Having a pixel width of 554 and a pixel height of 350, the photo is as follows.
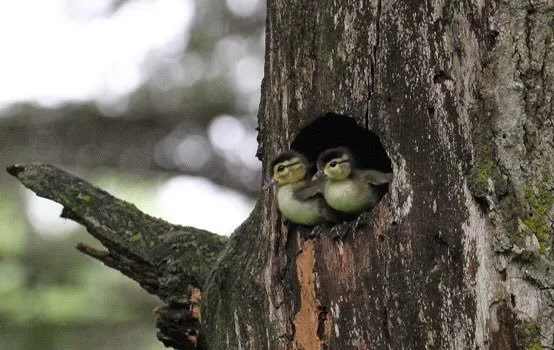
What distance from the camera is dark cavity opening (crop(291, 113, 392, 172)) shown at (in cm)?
463

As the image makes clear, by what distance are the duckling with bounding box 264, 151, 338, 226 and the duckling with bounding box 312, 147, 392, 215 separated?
2.1 inches

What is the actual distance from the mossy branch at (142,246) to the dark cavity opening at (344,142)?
0.74 m

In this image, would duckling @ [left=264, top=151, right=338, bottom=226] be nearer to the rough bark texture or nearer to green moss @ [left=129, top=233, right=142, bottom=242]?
the rough bark texture

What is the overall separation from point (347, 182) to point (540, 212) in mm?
868

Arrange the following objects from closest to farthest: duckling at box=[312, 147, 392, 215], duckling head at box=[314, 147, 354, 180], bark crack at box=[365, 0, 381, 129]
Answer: bark crack at box=[365, 0, 381, 129]
duckling at box=[312, 147, 392, 215]
duckling head at box=[314, 147, 354, 180]

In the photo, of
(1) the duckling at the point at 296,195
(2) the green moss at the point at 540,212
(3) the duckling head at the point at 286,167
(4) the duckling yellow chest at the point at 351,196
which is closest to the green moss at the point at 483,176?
(2) the green moss at the point at 540,212

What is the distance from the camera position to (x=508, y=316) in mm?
3779

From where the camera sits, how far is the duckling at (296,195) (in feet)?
14.6

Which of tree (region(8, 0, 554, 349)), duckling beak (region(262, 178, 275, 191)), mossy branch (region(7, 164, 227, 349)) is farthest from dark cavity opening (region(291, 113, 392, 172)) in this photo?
mossy branch (region(7, 164, 227, 349))

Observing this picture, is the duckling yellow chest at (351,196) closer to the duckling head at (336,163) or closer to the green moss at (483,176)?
the duckling head at (336,163)

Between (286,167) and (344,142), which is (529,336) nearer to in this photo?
(286,167)

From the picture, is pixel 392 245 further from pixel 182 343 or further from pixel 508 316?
pixel 182 343

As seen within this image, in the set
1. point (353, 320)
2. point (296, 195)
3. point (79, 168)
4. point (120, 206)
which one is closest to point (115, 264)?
point (120, 206)

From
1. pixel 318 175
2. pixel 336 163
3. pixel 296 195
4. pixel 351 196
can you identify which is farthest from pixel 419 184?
pixel 318 175
